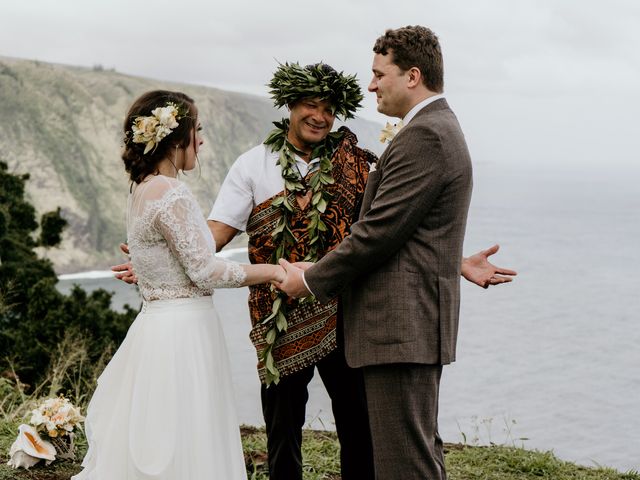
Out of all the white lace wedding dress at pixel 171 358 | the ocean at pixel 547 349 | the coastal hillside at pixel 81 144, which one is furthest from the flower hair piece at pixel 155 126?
the coastal hillside at pixel 81 144

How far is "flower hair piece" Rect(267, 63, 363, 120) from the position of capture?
4.35 meters

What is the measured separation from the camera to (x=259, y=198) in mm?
4426

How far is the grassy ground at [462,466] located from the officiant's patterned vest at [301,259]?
51.4 inches

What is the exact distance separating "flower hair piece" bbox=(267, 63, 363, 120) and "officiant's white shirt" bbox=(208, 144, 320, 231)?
0.31 metres

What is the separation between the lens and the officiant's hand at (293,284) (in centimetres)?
389

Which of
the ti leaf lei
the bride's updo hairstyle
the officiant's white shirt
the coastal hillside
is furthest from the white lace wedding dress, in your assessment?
the coastal hillside

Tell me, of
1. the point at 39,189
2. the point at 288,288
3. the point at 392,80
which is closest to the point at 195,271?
the point at 288,288

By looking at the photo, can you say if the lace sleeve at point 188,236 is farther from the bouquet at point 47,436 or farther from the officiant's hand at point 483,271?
the bouquet at point 47,436

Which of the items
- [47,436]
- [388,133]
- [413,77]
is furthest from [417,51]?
[47,436]

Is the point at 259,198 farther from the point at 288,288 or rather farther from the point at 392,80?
the point at 392,80

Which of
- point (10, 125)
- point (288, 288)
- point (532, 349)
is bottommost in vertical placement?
point (532, 349)

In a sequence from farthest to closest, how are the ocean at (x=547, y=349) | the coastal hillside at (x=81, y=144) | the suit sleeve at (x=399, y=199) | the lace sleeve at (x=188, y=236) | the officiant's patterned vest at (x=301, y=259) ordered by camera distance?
the coastal hillside at (x=81, y=144)
the ocean at (x=547, y=349)
the officiant's patterned vest at (x=301, y=259)
the lace sleeve at (x=188, y=236)
the suit sleeve at (x=399, y=199)

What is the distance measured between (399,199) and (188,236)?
0.93 meters

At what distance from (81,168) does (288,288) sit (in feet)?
292
